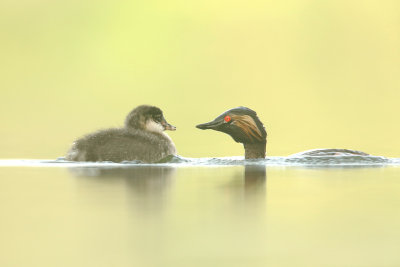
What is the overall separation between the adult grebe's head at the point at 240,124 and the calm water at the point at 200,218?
140 centimetres

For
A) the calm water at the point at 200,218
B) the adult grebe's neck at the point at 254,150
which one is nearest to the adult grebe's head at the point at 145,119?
the adult grebe's neck at the point at 254,150

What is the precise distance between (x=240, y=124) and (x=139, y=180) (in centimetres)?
283

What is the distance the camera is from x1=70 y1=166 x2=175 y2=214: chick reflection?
448cm

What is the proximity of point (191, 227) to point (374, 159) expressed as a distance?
6.21 meters

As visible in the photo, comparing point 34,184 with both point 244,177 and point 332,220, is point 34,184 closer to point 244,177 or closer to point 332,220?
point 244,177

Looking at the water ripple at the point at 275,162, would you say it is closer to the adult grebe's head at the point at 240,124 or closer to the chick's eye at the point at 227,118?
the adult grebe's head at the point at 240,124

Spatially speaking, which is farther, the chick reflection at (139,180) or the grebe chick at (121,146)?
the grebe chick at (121,146)

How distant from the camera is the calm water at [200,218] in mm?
2359

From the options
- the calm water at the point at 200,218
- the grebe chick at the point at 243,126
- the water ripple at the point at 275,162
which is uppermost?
the grebe chick at the point at 243,126

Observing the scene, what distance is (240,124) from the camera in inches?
340

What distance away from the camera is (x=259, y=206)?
4133 mm

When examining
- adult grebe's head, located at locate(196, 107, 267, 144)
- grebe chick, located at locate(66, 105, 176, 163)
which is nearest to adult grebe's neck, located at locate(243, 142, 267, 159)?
adult grebe's head, located at locate(196, 107, 267, 144)

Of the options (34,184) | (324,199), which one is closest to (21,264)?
(324,199)

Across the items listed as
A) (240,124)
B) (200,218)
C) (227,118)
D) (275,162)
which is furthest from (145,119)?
(200,218)
